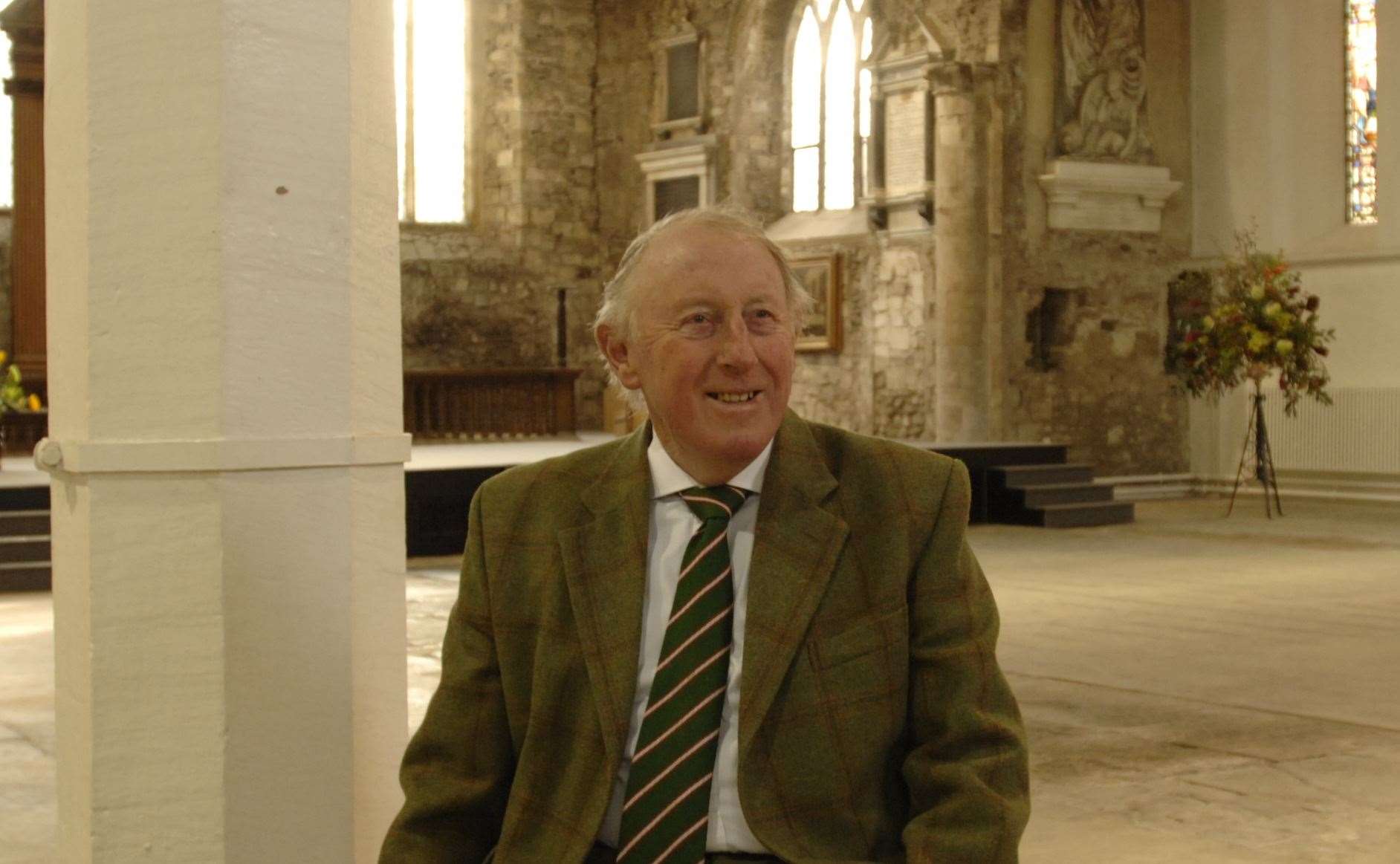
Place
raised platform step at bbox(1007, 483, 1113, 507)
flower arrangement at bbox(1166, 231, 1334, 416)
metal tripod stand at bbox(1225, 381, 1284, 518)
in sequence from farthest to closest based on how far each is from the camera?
1. raised platform step at bbox(1007, 483, 1113, 507)
2. metal tripod stand at bbox(1225, 381, 1284, 518)
3. flower arrangement at bbox(1166, 231, 1334, 416)

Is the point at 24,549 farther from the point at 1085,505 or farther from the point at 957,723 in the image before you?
the point at 957,723

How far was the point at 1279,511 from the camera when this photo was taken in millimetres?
12789

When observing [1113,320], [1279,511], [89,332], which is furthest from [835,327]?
[89,332]

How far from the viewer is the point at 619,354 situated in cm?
212

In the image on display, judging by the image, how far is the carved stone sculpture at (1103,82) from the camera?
14.1 metres

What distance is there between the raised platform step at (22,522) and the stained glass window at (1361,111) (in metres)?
9.62

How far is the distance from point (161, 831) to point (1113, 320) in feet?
41.4

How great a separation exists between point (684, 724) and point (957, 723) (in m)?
0.28

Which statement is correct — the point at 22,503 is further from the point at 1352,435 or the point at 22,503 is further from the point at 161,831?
the point at 1352,435

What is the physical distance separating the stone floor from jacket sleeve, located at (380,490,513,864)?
2.07 m

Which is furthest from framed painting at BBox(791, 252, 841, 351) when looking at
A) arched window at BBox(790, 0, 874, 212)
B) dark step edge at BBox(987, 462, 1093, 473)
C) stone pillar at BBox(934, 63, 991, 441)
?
dark step edge at BBox(987, 462, 1093, 473)

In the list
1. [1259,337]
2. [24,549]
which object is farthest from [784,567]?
[1259,337]

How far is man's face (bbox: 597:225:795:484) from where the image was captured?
1.98m

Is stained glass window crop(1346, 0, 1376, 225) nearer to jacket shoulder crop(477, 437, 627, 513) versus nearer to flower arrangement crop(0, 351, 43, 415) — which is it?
flower arrangement crop(0, 351, 43, 415)
